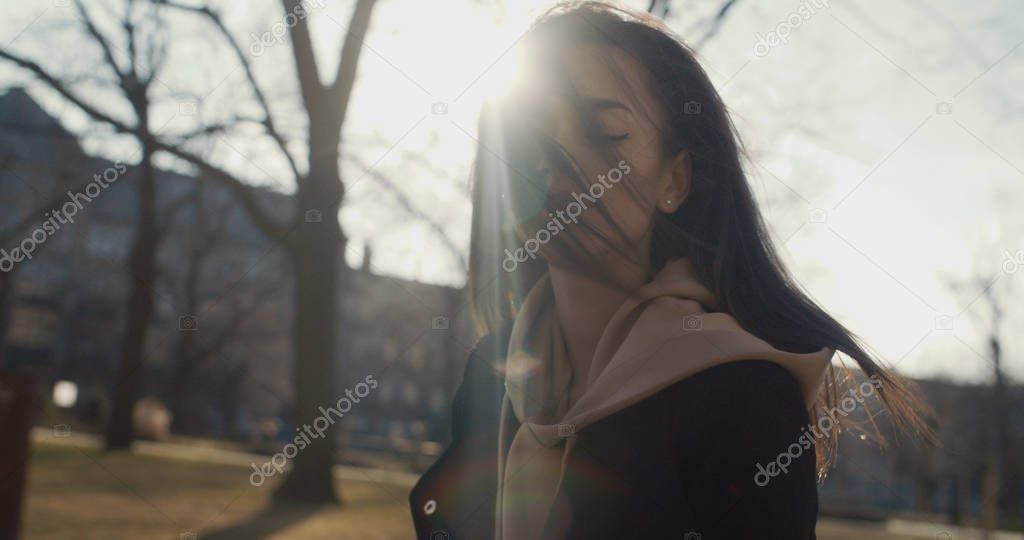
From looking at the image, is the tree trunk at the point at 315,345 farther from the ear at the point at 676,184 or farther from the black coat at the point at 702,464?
the black coat at the point at 702,464

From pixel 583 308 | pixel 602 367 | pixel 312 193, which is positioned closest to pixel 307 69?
pixel 312 193

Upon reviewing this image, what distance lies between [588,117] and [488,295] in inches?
26.5

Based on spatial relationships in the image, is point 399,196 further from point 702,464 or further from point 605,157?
point 702,464

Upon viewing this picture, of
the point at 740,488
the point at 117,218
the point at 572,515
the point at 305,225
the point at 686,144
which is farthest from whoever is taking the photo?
the point at 117,218

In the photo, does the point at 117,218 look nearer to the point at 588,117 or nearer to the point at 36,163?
the point at 36,163

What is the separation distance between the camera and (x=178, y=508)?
8.91 metres

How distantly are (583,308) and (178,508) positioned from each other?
8.35 metres

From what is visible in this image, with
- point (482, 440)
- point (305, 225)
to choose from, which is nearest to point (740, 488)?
point (482, 440)

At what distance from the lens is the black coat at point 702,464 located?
1.10 m

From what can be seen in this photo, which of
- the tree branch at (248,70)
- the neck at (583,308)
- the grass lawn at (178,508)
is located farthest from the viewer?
the tree branch at (248,70)

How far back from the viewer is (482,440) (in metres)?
1.84

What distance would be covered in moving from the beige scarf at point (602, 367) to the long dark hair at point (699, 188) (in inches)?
2.0
